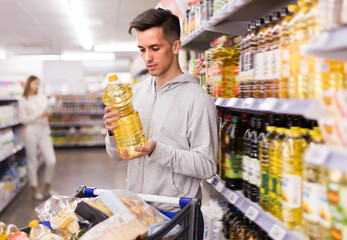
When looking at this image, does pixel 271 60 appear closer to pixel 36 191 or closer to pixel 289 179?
pixel 289 179

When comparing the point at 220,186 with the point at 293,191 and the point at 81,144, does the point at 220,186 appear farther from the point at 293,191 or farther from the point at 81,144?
the point at 81,144

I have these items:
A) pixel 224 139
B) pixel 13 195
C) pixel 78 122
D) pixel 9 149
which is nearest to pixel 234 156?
pixel 224 139

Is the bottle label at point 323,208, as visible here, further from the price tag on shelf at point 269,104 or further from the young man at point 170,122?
the young man at point 170,122

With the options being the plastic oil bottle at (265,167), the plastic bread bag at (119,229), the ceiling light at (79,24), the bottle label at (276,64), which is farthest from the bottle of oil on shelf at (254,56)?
the ceiling light at (79,24)

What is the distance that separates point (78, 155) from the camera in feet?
34.0

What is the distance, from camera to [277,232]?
138cm

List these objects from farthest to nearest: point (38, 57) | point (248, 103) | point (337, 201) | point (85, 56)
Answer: point (38, 57) → point (85, 56) → point (248, 103) → point (337, 201)

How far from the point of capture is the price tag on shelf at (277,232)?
1343 mm

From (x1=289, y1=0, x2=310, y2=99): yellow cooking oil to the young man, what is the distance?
0.56 meters

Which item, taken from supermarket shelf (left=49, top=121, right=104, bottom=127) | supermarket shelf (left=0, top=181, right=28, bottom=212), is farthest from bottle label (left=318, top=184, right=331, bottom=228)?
supermarket shelf (left=49, top=121, right=104, bottom=127)

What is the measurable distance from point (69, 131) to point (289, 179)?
11.4m

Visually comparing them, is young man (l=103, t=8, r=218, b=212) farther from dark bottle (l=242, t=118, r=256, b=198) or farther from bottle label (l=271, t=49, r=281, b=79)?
bottle label (l=271, t=49, r=281, b=79)

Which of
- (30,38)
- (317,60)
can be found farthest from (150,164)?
(30,38)

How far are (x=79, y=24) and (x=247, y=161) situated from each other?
9124 millimetres
